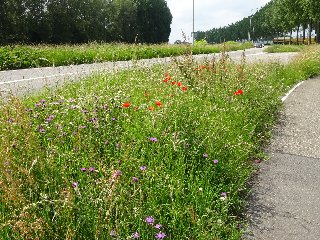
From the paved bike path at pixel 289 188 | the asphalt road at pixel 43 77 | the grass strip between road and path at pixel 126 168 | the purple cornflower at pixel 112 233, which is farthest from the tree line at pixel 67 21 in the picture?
the purple cornflower at pixel 112 233

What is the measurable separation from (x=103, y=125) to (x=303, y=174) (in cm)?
286

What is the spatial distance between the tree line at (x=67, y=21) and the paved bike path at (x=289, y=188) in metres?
31.3

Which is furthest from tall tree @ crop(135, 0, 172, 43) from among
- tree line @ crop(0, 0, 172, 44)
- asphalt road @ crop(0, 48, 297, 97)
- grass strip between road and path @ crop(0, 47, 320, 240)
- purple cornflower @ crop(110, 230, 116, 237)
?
purple cornflower @ crop(110, 230, 116, 237)

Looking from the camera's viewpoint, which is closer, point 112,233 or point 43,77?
point 112,233

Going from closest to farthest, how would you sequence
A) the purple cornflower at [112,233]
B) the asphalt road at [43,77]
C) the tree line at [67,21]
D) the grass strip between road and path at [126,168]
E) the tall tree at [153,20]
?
the purple cornflower at [112,233], the grass strip between road and path at [126,168], the asphalt road at [43,77], the tree line at [67,21], the tall tree at [153,20]

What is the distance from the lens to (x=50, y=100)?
5652 mm

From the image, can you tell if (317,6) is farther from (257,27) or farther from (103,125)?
(257,27)

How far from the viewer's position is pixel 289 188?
178 inches

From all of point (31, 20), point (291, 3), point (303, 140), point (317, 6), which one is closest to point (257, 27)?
point (291, 3)

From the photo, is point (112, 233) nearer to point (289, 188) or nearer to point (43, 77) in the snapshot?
point (289, 188)

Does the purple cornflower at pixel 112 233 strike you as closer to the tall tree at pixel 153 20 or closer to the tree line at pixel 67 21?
the tree line at pixel 67 21

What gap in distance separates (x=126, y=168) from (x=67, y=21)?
52323mm

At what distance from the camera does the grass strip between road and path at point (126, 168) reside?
8.87 ft

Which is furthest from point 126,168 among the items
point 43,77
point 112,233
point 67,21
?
point 67,21
